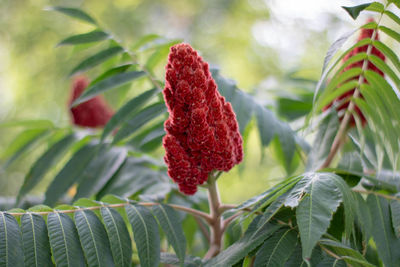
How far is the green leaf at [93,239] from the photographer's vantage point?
116 cm

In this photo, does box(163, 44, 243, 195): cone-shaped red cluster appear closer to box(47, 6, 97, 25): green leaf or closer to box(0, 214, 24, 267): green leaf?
box(0, 214, 24, 267): green leaf

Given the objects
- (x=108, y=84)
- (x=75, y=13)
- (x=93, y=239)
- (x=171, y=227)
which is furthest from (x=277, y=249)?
(x=75, y=13)

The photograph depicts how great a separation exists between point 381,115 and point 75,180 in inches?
45.1

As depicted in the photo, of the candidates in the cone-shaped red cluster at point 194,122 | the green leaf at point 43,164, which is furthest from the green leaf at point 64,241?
the green leaf at point 43,164

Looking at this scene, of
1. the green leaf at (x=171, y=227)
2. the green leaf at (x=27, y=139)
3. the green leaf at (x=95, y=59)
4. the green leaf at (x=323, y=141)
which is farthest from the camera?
the green leaf at (x=27, y=139)

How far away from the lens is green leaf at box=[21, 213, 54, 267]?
1124 millimetres

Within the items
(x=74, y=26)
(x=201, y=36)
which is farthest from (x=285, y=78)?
(x=201, y=36)

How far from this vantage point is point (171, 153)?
4.33 feet

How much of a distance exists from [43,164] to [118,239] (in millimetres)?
765

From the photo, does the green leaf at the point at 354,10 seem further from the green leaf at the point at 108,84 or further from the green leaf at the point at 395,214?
the green leaf at the point at 108,84

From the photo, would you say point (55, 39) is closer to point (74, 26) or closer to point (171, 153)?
point (74, 26)

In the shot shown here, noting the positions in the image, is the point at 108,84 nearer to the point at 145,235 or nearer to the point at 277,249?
the point at 145,235

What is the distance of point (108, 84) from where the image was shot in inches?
65.4

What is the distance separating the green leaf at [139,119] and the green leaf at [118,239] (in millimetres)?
384
